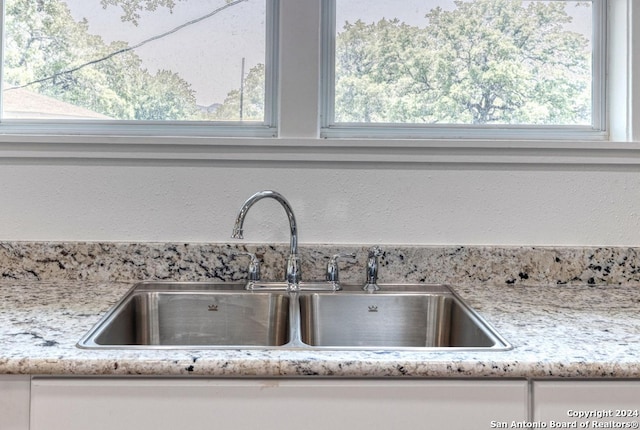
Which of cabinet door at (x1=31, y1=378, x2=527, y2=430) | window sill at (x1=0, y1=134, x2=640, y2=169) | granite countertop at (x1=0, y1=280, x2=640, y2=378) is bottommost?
cabinet door at (x1=31, y1=378, x2=527, y2=430)

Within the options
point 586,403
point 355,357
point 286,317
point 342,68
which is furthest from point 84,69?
point 586,403

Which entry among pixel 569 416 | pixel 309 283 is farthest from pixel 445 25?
pixel 569 416

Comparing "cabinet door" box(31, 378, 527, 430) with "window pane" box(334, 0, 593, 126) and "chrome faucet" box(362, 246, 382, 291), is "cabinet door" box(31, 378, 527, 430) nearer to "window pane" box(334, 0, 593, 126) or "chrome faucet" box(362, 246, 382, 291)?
"chrome faucet" box(362, 246, 382, 291)

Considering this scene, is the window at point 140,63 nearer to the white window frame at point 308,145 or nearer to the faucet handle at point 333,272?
the white window frame at point 308,145

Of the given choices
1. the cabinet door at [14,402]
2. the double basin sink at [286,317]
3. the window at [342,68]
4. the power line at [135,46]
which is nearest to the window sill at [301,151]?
the window at [342,68]

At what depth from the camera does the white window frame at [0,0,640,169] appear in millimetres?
1400

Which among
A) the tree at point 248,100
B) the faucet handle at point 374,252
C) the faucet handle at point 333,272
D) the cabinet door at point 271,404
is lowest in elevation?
the cabinet door at point 271,404

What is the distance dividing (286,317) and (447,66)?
0.92 m

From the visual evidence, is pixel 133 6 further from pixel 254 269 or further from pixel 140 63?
pixel 254 269

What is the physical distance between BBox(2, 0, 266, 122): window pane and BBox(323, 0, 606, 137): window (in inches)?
11.2

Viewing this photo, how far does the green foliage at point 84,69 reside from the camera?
59.4 inches

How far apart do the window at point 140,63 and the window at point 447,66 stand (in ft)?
0.82

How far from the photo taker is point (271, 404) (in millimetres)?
792

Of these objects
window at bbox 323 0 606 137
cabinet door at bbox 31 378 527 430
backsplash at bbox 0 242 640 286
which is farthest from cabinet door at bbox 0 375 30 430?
Result: window at bbox 323 0 606 137
